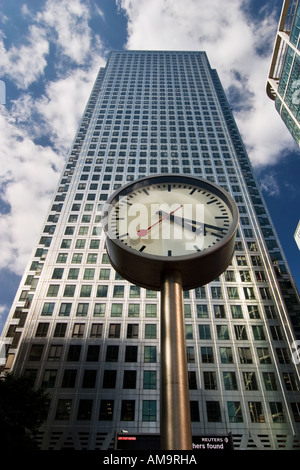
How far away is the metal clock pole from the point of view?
8.38ft

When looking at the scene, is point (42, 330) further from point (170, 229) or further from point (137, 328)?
point (170, 229)

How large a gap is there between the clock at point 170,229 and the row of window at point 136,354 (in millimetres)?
27505

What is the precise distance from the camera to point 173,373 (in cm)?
287

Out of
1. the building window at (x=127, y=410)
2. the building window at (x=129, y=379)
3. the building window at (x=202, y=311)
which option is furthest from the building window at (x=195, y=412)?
the building window at (x=202, y=311)

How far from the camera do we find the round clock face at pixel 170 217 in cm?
399

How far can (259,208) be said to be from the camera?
4569 centimetres

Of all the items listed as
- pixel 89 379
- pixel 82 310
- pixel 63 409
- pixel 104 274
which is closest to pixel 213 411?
pixel 89 379

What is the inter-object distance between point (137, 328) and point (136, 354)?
2.69m

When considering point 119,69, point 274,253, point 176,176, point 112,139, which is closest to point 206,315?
point 274,253

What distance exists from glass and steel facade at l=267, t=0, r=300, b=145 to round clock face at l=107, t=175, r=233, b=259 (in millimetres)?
36899

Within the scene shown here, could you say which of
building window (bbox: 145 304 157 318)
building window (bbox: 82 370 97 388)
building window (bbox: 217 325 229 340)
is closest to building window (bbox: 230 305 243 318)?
building window (bbox: 217 325 229 340)

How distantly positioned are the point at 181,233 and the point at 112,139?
2082 inches

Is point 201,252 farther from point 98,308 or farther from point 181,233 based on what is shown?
point 98,308

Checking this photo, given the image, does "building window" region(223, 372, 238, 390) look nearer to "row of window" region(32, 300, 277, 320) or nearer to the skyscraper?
the skyscraper
